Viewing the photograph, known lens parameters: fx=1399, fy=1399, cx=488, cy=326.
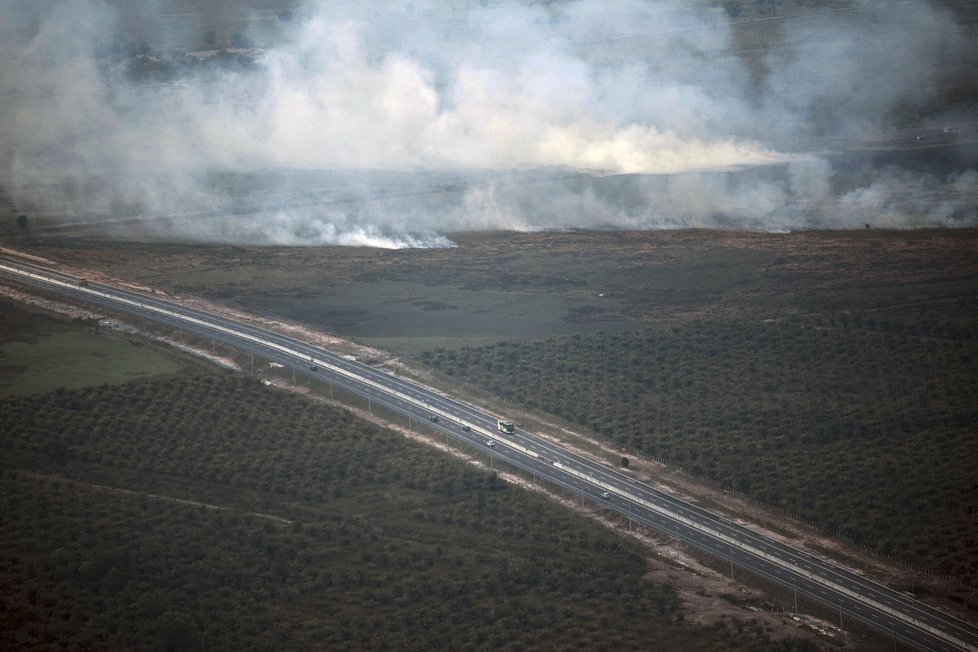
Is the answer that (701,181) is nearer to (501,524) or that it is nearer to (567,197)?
(567,197)

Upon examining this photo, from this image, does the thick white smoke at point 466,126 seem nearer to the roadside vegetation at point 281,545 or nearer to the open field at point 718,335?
the open field at point 718,335

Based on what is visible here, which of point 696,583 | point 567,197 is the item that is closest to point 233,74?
point 567,197


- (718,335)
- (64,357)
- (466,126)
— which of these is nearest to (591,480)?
(718,335)

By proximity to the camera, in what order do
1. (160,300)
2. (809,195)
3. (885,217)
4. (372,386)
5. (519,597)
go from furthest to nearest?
(809,195) < (885,217) < (160,300) < (372,386) < (519,597)

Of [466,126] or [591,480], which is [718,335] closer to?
[591,480]

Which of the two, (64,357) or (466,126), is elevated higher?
(466,126)
